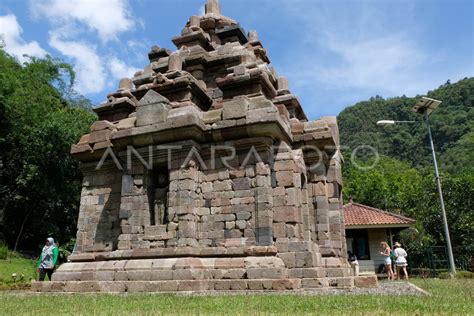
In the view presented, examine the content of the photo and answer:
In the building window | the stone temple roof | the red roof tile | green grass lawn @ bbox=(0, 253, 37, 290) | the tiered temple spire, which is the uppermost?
the tiered temple spire

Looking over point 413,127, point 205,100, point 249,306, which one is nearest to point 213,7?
point 205,100

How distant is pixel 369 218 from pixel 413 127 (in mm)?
65845

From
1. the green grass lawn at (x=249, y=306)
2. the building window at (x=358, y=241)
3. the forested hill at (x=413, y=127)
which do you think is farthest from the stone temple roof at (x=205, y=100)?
the forested hill at (x=413, y=127)

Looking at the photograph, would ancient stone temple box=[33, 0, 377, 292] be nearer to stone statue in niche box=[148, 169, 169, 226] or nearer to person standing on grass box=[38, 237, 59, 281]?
stone statue in niche box=[148, 169, 169, 226]

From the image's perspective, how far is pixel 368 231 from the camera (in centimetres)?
2498

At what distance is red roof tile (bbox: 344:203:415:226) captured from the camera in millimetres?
23266

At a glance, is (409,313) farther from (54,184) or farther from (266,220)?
(54,184)

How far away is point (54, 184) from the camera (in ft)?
81.9

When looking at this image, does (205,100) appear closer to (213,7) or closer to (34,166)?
(213,7)

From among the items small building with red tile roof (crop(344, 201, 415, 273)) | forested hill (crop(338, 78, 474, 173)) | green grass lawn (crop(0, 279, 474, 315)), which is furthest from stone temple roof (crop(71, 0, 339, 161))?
forested hill (crop(338, 78, 474, 173))

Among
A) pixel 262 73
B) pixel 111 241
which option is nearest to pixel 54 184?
pixel 111 241

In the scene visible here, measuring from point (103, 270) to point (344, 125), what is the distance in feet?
278

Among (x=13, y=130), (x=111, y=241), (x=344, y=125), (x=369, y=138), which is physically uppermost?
(x=344, y=125)

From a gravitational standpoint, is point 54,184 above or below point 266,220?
above
